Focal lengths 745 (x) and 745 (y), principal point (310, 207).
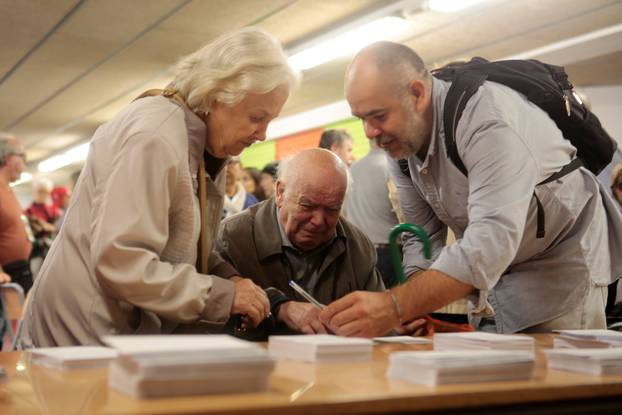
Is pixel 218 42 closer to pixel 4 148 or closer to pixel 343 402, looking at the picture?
pixel 343 402

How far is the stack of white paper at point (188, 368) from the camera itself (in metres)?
0.92

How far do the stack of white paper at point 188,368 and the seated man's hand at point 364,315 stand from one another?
70 cm

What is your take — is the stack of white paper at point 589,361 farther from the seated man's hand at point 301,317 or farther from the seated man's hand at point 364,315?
the seated man's hand at point 301,317

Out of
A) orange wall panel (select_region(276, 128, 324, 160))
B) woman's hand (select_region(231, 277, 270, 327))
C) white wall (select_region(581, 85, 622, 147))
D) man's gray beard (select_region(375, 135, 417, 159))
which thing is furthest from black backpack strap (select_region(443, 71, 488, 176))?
orange wall panel (select_region(276, 128, 324, 160))

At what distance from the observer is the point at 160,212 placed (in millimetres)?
1606

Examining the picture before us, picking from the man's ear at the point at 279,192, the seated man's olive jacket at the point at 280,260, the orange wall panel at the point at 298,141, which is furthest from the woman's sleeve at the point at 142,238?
the orange wall panel at the point at 298,141

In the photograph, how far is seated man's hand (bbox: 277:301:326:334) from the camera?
194 cm

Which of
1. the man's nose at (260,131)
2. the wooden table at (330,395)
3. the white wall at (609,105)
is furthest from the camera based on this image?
the white wall at (609,105)

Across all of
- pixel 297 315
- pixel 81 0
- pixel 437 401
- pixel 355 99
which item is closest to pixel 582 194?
pixel 355 99

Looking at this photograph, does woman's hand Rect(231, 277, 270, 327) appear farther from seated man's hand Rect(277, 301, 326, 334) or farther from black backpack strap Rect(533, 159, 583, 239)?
black backpack strap Rect(533, 159, 583, 239)

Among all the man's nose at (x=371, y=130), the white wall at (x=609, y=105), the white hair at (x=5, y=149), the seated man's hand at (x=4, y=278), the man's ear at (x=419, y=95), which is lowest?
the seated man's hand at (x=4, y=278)

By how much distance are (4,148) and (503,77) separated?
3.70m

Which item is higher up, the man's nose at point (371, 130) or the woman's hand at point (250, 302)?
the man's nose at point (371, 130)

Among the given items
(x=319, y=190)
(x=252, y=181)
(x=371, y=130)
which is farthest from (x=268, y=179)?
(x=371, y=130)
